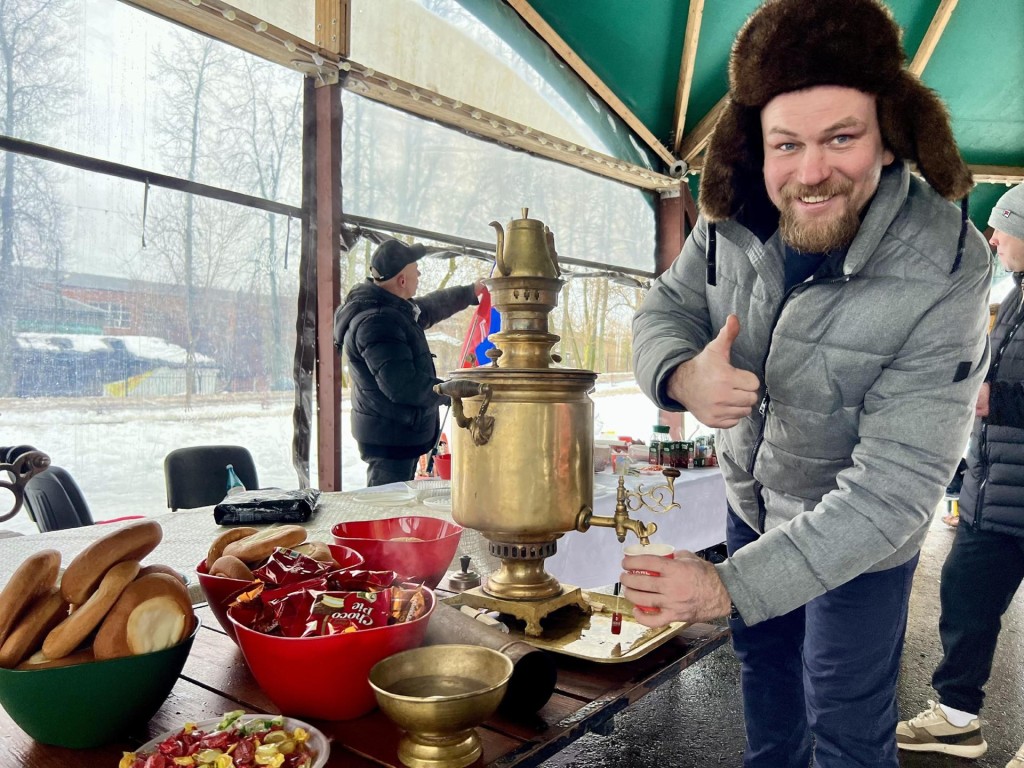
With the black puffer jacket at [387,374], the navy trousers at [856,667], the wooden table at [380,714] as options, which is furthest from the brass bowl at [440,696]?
the black puffer jacket at [387,374]

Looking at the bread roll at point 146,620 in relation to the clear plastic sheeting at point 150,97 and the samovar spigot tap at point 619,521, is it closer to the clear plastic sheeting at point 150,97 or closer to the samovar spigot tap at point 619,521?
the samovar spigot tap at point 619,521

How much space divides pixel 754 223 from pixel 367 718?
110 centimetres

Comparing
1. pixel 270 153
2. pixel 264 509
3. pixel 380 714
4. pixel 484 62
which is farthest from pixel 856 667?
pixel 484 62

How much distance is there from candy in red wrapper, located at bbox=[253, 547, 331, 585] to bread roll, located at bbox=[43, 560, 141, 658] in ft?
0.56

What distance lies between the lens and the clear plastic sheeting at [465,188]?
411cm

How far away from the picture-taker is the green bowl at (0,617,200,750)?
68 centimetres

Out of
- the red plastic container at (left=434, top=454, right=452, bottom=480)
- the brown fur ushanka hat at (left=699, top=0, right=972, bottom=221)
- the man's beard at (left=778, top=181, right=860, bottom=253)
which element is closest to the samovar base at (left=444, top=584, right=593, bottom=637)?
the man's beard at (left=778, top=181, right=860, bottom=253)

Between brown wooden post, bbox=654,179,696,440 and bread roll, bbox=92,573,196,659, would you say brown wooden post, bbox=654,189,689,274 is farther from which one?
bread roll, bbox=92,573,196,659

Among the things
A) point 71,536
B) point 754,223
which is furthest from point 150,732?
point 754,223

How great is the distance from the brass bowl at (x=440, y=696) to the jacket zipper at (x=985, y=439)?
7.50 feet

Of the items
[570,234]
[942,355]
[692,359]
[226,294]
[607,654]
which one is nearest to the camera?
[607,654]

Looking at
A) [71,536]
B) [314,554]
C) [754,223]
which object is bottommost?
[71,536]

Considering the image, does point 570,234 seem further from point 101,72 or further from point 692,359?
point 692,359

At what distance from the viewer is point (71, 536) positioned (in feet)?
5.55
